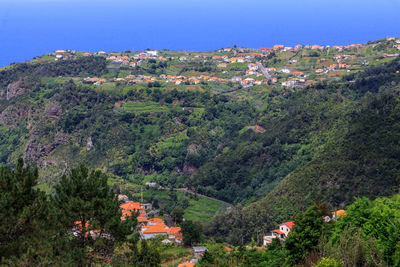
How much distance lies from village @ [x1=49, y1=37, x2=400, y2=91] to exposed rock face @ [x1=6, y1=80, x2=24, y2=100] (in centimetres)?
953

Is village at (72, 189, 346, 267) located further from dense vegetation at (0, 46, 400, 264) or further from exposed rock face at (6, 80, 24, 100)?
exposed rock face at (6, 80, 24, 100)

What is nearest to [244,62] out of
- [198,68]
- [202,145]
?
[198,68]

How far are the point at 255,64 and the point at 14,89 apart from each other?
43.5 metres

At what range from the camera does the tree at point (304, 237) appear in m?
14.9

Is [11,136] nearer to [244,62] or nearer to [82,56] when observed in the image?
[82,56]

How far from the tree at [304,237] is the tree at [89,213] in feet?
18.6

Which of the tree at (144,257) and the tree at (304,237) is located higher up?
the tree at (304,237)

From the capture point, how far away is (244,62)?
8744 cm

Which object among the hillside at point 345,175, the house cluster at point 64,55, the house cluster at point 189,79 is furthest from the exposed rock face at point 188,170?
the house cluster at point 64,55

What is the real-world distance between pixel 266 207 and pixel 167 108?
30.0 metres

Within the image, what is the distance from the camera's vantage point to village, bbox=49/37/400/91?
70.1 m

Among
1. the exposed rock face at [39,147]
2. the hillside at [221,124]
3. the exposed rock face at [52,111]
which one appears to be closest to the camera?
the hillside at [221,124]

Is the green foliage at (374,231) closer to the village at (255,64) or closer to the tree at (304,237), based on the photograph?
the tree at (304,237)

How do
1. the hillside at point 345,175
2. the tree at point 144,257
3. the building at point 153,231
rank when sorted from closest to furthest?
the tree at point 144,257 → the building at point 153,231 → the hillside at point 345,175
